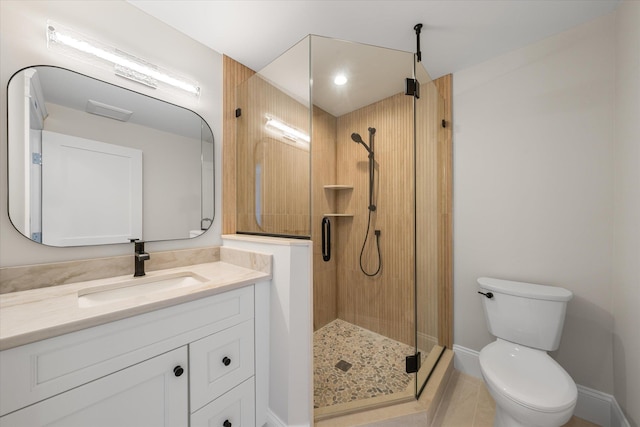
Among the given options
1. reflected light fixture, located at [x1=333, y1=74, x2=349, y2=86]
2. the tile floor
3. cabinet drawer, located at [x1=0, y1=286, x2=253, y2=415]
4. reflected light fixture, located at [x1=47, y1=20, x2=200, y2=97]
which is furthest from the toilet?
reflected light fixture, located at [x1=47, y1=20, x2=200, y2=97]

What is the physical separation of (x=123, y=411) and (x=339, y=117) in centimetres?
182

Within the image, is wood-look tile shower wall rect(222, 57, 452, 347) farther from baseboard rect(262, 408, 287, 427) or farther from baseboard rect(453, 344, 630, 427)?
baseboard rect(453, 344, 630, 427)

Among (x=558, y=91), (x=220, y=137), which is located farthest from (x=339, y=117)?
(x=558, y=91)

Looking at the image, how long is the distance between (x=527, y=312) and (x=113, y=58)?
9.15ft

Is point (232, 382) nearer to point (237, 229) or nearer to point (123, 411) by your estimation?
point (123, 411)

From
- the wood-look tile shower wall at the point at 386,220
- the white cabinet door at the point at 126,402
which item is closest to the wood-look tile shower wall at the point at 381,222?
the wood-look tile shower wall at the point at 386,220

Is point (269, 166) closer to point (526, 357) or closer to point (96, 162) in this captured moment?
point (96, 162)

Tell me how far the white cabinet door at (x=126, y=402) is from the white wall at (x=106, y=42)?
68 centimetres

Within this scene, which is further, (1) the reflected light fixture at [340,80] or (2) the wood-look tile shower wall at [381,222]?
(2) the wood-look tile shower wall at [381,222]

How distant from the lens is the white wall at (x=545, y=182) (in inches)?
55.3

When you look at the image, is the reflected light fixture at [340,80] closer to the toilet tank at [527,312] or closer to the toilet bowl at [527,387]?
the toilet tank at [527,312]

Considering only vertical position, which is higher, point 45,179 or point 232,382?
point 45,179

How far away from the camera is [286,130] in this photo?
156cm

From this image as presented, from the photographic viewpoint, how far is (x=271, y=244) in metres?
1.28
